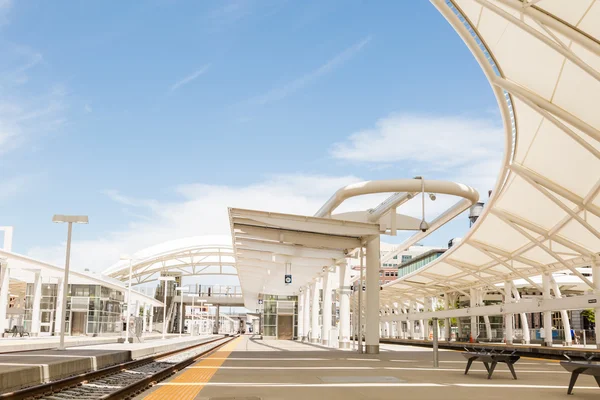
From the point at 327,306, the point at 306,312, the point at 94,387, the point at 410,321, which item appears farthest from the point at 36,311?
the point at 410,321

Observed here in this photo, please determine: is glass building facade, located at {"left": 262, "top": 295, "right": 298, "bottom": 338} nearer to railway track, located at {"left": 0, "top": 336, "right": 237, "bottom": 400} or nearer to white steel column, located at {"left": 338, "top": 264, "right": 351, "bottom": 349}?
white steel column, located at {"left": 338, "top": 264, "right": 351, "bottom": 349}

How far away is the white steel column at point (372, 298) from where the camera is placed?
26141 millimetres

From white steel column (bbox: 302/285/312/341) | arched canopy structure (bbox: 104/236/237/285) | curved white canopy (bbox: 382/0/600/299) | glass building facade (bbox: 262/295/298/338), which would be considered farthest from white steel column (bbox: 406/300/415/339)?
curved white canopy (bbox: 382/0/600/299)

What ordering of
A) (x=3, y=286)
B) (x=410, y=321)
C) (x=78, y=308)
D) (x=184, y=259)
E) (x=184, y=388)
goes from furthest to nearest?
(x=410, y=321), (x=184, y=259), (x=78, y=308), (x=3, y=286), (x=184, y=388)

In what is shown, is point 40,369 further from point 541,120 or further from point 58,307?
point 58,307

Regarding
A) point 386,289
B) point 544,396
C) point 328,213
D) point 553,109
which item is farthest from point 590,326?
point 544,396

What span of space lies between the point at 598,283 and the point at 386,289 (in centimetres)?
3901

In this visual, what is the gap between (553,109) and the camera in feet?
58.0

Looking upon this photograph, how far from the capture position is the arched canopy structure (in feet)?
233

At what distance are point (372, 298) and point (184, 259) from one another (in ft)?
176

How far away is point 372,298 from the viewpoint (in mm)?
26641

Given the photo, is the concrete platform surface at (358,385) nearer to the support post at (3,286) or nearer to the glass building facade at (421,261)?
the support post at (3,286)

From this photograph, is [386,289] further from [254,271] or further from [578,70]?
[578,70]

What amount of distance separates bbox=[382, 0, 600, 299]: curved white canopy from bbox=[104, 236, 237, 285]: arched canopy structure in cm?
3941
